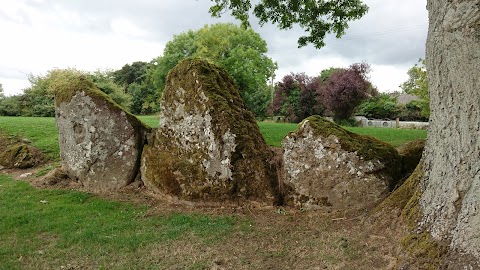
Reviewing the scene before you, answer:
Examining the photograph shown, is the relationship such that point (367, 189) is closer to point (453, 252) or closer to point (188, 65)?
point (453, 252)

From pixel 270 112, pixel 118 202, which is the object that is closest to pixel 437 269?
pixel 118 202

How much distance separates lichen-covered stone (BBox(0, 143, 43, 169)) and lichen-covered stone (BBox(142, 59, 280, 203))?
529cm

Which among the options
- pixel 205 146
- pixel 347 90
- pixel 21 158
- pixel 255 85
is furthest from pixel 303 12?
pixel 255 85

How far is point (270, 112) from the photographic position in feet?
130

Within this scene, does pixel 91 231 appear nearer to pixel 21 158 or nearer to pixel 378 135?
pixel 21 158

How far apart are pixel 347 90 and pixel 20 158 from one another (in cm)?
2447

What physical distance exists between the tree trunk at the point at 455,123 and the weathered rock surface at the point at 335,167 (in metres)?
1.57

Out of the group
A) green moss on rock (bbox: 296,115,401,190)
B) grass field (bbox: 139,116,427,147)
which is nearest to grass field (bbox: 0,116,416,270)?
green moss on rock (bbox: 296,115,401,190)

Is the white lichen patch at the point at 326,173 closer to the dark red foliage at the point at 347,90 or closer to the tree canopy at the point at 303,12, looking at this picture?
the tree canopy at the point at 303,12

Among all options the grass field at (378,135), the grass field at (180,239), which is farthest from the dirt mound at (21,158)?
the grass field at (378,135)

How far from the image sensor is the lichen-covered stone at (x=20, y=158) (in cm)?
1076

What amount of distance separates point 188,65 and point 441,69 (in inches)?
190

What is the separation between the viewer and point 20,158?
10906 millimetres

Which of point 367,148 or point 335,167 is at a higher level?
point 367,148
